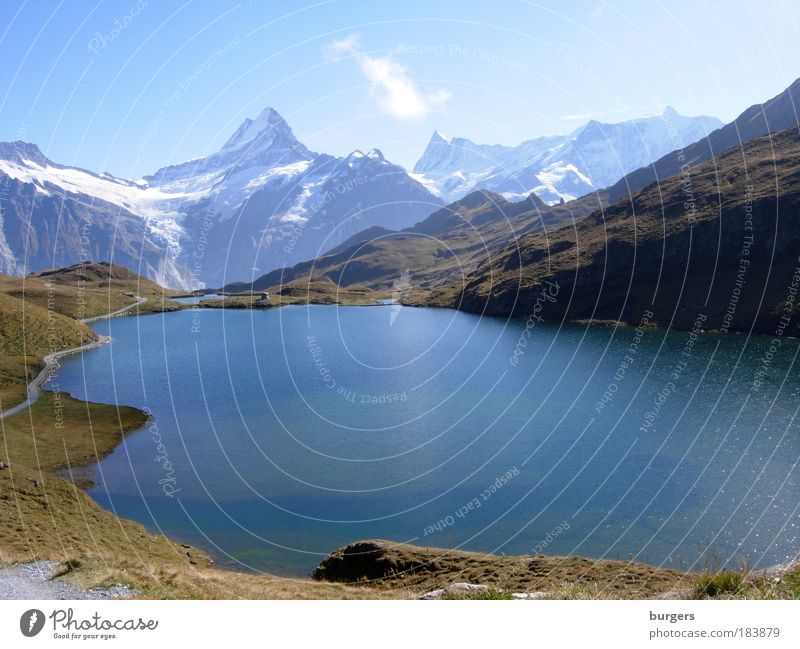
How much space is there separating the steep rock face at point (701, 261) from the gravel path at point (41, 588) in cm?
13788

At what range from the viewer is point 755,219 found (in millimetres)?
157500

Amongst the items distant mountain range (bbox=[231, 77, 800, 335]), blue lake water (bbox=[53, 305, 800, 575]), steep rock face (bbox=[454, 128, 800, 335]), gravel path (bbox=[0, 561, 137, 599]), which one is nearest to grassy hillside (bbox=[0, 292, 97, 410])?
blue lake water (bbox=[53, 305, 800, 575])

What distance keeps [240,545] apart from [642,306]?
5691 inches

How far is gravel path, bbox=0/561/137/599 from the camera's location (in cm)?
2256

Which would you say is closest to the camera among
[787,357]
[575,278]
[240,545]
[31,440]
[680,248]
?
[240,545]

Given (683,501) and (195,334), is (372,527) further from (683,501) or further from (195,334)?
(195,334)

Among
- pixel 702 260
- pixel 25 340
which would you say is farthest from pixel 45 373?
pixel 702 260

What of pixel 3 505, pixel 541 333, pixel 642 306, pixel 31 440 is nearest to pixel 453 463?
pixel 3 505

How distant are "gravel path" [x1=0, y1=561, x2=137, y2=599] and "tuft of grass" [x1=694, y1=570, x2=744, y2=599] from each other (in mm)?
20415

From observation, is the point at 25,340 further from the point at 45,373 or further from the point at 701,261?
the point at 701,261

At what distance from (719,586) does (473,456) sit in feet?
135

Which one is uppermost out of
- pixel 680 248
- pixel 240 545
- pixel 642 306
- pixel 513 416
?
pixel 680 248

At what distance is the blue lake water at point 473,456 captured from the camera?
42.6 m

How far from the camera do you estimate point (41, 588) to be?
23547 mm
